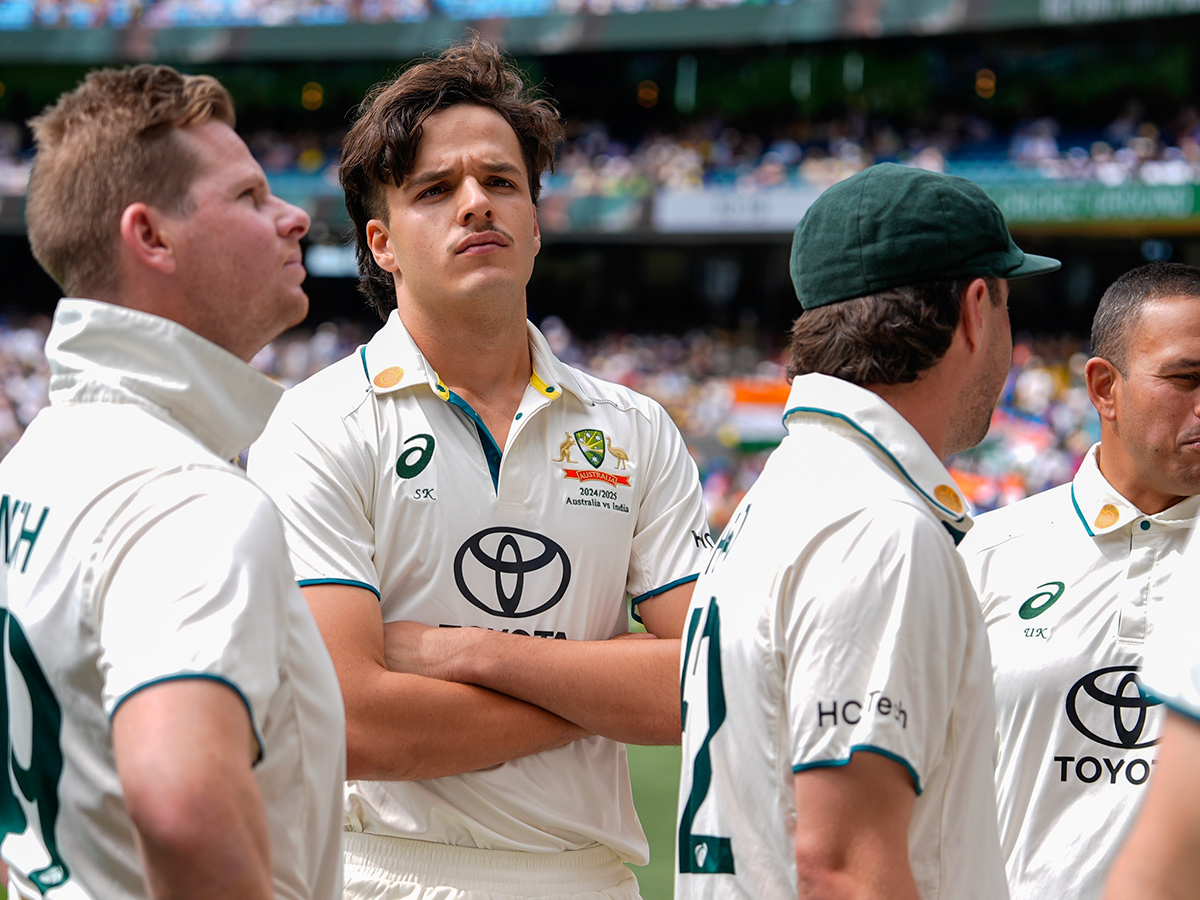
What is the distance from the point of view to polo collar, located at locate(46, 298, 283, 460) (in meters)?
1.66

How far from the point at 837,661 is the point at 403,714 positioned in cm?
96

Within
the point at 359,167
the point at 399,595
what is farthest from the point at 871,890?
the point at 359,167

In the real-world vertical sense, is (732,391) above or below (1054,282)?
below

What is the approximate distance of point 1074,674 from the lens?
274 cm

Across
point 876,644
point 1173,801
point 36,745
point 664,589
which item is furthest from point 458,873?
point 1173,801

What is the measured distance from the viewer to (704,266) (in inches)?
1167

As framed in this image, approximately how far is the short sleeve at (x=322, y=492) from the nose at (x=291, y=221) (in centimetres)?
66

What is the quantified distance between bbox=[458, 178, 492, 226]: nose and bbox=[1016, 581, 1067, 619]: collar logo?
5.01ft

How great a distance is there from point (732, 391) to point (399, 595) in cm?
1807

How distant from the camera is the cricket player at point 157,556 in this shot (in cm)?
139

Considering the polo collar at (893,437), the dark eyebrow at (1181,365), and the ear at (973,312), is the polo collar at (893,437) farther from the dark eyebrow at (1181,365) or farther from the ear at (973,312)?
the dark eyebrow at (1181,365)

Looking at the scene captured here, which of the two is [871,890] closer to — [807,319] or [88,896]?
[807,319]

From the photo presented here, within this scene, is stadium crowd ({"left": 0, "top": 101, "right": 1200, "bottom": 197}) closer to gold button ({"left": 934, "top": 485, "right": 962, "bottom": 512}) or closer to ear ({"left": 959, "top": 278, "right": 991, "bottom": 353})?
ear ({"left": 959, "top": 278, "right": 991, "bottom": 353})

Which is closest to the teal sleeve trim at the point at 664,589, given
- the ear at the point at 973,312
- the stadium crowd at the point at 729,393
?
the ear at the point at 973,312
